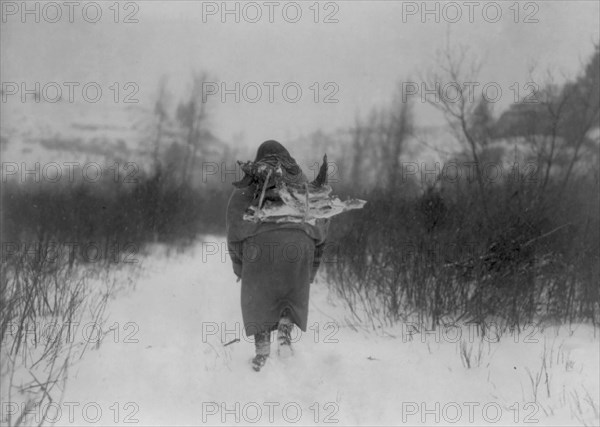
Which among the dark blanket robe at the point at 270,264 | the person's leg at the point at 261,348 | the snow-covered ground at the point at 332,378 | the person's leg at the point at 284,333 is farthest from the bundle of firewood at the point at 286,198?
the snow-covered ground at the point at 332,378

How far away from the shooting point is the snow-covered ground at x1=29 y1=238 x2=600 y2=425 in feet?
9.34

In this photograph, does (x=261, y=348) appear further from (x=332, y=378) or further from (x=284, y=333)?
(x=332, y=378)

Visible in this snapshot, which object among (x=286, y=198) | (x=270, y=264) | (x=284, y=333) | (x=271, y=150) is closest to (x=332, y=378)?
(x=284, y=333)

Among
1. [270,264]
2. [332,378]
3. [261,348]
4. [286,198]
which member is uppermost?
[286,198]

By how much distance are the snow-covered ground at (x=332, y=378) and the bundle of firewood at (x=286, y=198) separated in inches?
45.8

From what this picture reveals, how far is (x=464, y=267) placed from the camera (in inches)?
189

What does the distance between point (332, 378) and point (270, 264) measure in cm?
99

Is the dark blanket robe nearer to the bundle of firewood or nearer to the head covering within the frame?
the bundle of firewood

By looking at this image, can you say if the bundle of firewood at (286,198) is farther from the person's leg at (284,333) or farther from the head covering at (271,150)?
the person's leg at (284,333)

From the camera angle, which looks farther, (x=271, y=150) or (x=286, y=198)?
(x=271, y=150)

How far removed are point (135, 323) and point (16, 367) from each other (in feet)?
4.98

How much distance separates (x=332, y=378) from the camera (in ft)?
11.1

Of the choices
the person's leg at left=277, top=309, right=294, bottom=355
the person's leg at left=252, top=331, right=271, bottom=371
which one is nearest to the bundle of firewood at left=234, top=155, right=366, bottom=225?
the person's leg at left=277, top=309, right=294, bottom=355

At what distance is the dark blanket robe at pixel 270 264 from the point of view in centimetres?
313
